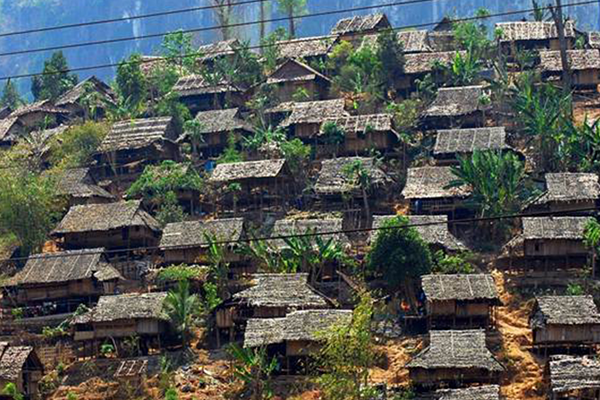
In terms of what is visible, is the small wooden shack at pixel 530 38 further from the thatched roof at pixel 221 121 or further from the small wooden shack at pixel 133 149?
the small wooden shack at pixel 133 149

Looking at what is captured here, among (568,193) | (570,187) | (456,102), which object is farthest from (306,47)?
(568,193)

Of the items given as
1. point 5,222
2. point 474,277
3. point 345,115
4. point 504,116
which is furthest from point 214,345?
point 504,116

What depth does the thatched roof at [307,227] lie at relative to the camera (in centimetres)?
4922

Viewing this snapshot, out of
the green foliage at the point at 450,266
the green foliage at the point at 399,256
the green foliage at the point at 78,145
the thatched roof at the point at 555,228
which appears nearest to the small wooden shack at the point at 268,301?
the green foliage at the point at 399,256

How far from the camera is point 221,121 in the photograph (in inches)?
2525

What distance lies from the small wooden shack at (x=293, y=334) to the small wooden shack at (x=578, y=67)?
3010cm

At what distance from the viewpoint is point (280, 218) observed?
55.2 metres

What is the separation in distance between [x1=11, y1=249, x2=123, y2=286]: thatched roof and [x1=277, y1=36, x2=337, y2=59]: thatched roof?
97.0ft

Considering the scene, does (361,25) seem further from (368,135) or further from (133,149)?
(133,149)

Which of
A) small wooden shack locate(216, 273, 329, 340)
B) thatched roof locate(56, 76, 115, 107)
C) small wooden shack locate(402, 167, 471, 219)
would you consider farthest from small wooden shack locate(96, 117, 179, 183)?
small wooden shack locate(216, 273, 329, 340)

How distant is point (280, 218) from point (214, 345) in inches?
446

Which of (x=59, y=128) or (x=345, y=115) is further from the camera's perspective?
(x=59, y=128)

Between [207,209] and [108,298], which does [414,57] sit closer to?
[207,209]

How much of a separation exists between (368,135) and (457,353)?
72.1 ft
